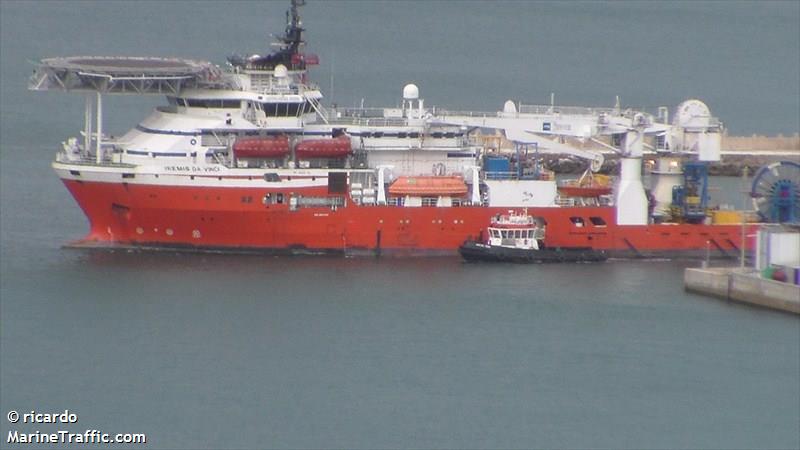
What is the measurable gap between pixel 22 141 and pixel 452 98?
16097mm

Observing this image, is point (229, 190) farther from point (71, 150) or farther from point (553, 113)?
point (553, 113)

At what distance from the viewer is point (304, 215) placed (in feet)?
127

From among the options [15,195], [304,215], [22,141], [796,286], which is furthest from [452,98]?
[796,286]

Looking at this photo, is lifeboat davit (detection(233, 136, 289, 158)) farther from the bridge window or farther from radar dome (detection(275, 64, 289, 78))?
radar dome (detection(275, 64, 289, 78))

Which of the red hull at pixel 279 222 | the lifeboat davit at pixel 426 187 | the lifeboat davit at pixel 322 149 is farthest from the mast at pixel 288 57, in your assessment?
the lifeboat davit at pixel 426 187

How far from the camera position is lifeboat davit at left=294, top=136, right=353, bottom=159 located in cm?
3878

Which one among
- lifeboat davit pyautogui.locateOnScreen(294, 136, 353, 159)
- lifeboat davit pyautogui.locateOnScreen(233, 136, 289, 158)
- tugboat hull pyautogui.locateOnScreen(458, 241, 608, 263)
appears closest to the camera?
tugboat hull pyautogui.locateOnScreen(458, 241, 608, 263)

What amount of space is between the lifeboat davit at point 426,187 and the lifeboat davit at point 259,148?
2154 millimetres

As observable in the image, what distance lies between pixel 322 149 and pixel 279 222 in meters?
1.56

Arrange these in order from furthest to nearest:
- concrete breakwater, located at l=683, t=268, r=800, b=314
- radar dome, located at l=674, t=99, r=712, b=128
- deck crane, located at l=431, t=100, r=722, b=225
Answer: radar dome, located at l=674, t=99, r=712, b=128, deck crane, located at l=431, t=100, r=722, b=225, concrete breakwater, located at l=683, t=268, r=800, b=314

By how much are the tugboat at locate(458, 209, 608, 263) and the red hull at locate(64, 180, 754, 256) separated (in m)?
0.24

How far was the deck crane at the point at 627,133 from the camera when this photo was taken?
39.7 m

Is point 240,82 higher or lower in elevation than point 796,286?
higher

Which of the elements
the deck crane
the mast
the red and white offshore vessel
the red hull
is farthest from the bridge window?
the deck crane
